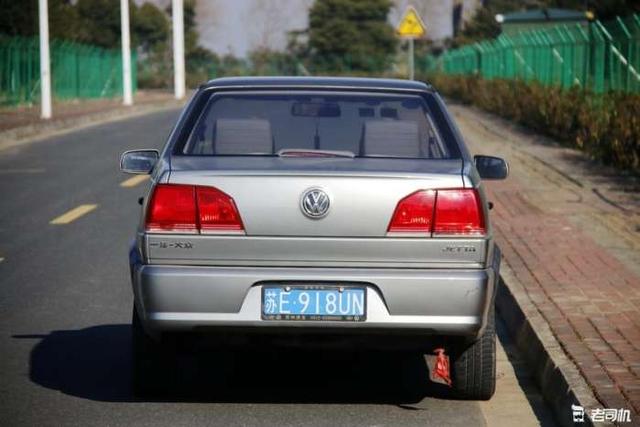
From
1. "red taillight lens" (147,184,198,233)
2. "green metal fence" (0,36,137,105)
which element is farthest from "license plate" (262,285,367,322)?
"green metal fence" (0,36,137,105)

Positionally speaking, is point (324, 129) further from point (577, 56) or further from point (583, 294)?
point (577, 56)

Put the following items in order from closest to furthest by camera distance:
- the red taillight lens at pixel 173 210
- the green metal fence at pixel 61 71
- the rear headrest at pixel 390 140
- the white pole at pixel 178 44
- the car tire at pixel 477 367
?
the red taillight lens at pixel 173 210 → the car tire at pixel 477 367 → the rear headrest at pixel 390 140 → the green metal fence at pixel 61 71 → the white pole at pixel 178 44

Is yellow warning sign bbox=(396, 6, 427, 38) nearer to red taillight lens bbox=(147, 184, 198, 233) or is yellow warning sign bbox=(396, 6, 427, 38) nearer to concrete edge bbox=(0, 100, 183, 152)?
concrete edge bbox=(0, 100, 183, 152)

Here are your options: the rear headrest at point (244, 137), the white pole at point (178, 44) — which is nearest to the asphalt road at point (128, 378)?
the rear headrest at point (244, 137)

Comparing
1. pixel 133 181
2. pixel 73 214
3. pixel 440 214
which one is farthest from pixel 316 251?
pixel 133 181

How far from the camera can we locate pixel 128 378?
723cm

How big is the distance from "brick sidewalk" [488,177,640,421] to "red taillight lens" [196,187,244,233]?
170 centimetres

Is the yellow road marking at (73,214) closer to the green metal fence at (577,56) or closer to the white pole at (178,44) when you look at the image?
the green metal fence at (577,56)

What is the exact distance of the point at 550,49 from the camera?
35.8 m

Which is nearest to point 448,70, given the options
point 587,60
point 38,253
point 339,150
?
point 587,60

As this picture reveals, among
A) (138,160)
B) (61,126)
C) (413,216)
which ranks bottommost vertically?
(61,126)

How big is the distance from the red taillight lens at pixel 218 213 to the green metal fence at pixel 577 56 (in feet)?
60.5

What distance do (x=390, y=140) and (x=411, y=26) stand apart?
34265 millimetres

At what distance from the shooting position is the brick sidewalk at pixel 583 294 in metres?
6.57
